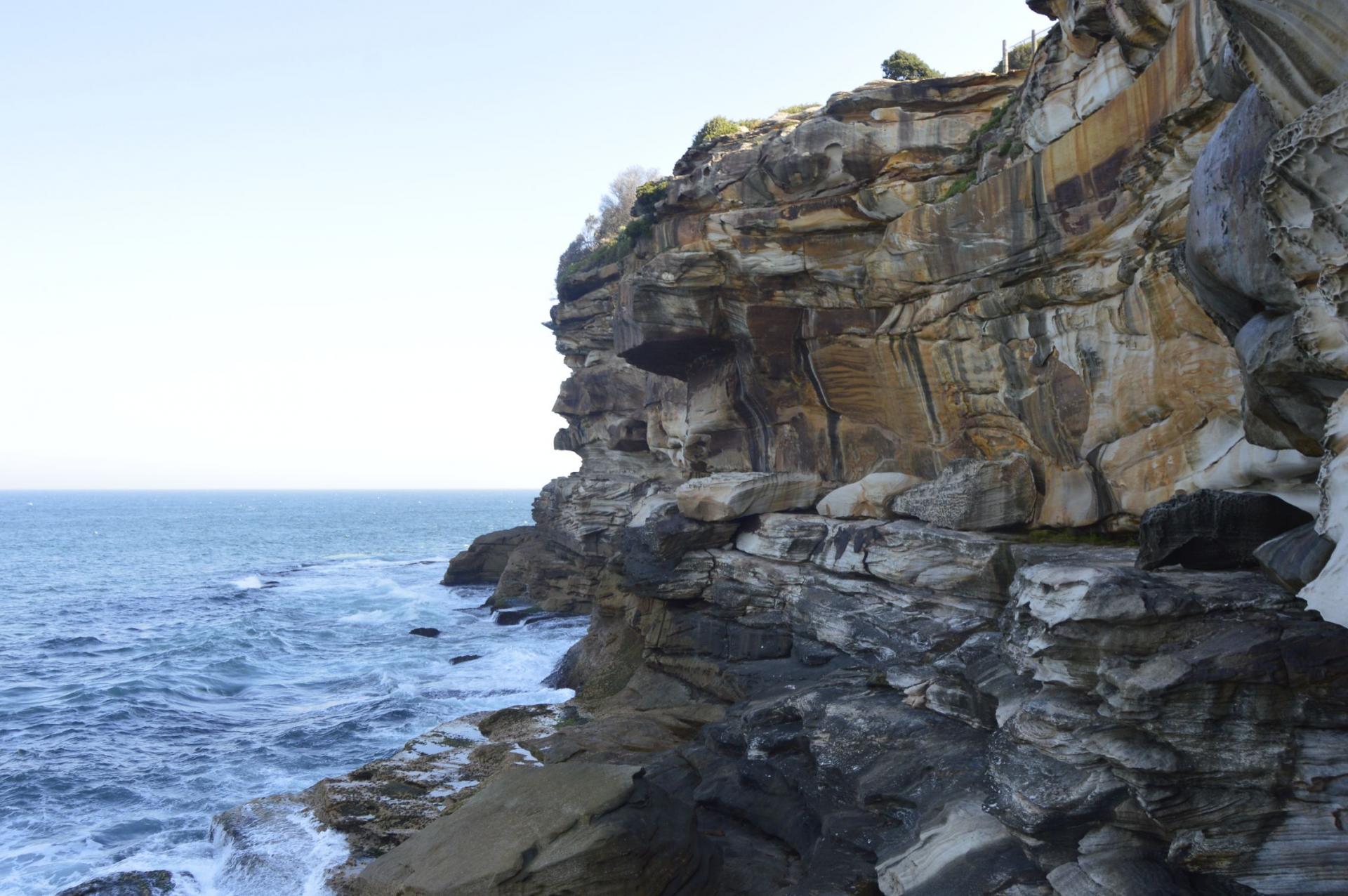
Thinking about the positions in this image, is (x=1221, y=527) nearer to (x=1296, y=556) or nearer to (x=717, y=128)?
(x=1296, y=556)

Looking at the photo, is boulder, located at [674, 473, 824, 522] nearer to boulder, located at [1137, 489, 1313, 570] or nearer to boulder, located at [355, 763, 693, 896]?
boulder, located at [355, 763, 693, 896]

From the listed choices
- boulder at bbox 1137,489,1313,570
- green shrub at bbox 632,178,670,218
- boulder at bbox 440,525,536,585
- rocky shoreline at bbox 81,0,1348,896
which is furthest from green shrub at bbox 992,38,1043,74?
boulder at bbox 440,525,536,585

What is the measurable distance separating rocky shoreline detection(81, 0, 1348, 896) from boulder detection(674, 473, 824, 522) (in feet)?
0.34

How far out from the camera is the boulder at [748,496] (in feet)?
71.2

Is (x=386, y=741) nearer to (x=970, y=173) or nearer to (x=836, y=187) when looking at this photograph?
(x=836, y=187)

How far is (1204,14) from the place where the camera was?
1151 centimetres

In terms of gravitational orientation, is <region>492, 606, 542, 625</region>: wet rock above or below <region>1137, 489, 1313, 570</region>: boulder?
below

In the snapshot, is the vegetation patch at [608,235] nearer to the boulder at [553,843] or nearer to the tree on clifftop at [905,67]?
the tree on clifftop at [905,67]

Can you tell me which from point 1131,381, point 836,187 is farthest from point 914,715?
point 836,187

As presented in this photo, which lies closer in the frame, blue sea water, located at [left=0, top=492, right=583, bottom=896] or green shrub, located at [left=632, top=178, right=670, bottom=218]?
blue sea water, located at [left=0, top=492, right=583, bottom=896]

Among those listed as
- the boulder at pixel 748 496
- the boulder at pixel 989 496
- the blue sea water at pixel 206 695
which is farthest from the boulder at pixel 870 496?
the blue sea water at pixel 206 695

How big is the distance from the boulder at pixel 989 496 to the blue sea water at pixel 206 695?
41.6ft

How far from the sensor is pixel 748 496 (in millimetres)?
21750

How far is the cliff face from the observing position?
27.6 ft
